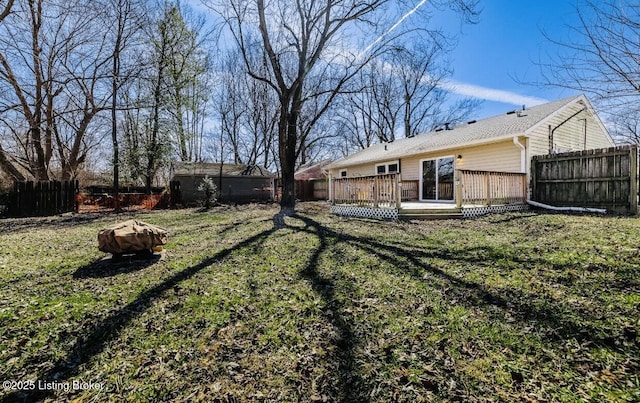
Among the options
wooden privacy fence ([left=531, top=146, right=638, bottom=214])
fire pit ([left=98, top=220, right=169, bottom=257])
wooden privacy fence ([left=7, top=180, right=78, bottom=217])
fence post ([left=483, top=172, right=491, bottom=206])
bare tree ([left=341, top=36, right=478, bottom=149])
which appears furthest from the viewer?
bare tree ([left=341, top=36, right=478, bottom=149])

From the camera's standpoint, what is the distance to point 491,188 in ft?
30.6

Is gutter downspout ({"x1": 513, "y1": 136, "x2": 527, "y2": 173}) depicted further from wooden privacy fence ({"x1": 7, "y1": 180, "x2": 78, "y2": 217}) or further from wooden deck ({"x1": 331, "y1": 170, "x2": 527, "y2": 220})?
wooden privacy fence ({"x1": 7, "y1": 180, "x2": 78, "y2": 217})

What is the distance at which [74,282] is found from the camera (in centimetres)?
388

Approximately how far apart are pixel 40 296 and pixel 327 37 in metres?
11.9

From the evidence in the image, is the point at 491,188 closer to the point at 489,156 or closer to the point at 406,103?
the point at 489,156

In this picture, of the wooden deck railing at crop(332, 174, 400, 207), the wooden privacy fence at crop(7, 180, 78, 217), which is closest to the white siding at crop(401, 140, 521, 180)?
the wooden deck railing at crop(332, 174, 400, 207)

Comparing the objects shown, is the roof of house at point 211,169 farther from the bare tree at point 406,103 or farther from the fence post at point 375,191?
the fence post at point 375,191

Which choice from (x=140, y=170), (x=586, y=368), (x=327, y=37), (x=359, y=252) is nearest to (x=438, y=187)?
(x=327, y=37)

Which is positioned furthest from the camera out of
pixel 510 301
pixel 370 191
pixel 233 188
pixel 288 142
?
pixel 233 188

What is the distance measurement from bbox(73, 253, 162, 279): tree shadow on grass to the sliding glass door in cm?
1158

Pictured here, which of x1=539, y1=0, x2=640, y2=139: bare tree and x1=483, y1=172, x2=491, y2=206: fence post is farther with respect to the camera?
x1=483, y1=172, x2=491, y2=206: fence post

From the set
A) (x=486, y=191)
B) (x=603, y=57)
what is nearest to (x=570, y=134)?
(x=486, y=191)

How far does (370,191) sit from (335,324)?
286 inches

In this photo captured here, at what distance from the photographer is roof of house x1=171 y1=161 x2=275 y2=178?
61.3 ft
